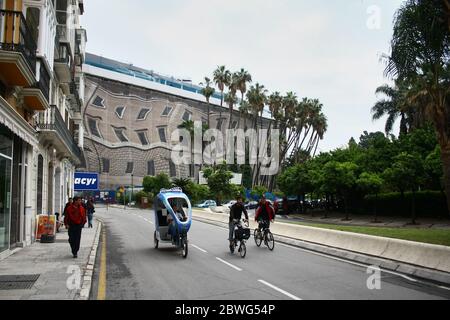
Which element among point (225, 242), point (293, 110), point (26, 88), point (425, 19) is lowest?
point (225, 242)

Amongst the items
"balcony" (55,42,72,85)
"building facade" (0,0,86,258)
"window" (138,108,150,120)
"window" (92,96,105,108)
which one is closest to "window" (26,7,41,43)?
"building facade" (0,0,86,258)

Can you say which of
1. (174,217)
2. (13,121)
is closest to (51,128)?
(13,121)

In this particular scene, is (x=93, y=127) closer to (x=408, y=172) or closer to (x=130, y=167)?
(x=130, y=167)

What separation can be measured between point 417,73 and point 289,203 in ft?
132

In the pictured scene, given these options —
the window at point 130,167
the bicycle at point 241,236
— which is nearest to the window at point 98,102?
the window at point 130,167

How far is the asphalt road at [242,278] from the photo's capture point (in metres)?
8.73

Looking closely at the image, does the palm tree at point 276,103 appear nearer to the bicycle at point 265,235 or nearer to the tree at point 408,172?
the tree at point 408,172

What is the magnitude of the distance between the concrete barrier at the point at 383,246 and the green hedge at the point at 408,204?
21461mm

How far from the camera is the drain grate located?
920cm

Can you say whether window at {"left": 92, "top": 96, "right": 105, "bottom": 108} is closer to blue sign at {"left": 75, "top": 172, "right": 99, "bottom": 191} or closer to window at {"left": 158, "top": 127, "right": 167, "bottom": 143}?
window at {"left": 158, "top": 127, "right": 167, "bottom": 143}

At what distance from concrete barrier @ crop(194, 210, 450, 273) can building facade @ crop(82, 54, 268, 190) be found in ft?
212
